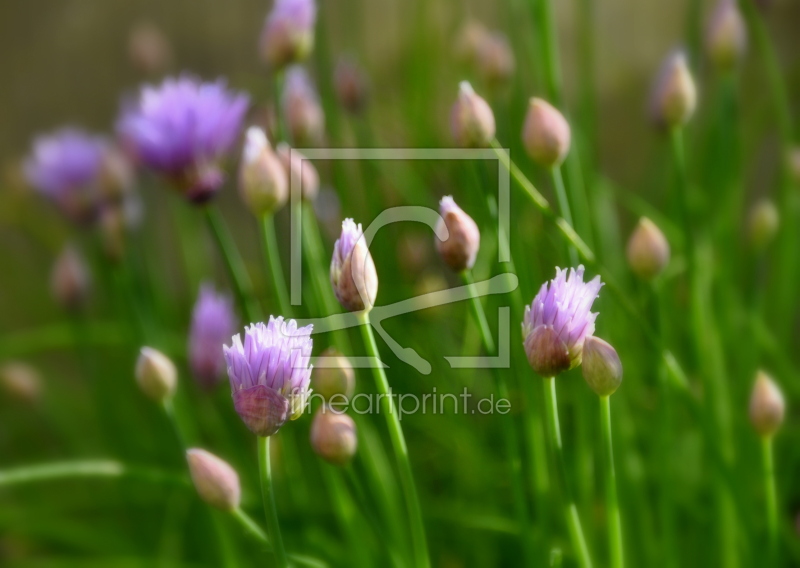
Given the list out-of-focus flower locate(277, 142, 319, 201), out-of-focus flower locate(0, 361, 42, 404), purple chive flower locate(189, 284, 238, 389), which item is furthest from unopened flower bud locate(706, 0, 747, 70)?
out-of-focus flower locate(0, 361, 42, 404)

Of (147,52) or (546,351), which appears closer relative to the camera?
(546,351)

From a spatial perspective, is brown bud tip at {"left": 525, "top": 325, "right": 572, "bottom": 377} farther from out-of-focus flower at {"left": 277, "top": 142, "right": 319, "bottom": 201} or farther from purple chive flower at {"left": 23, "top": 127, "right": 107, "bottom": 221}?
purple chive flower at {"left": 23, "top": 127, "right": 107, "bottom": 221}

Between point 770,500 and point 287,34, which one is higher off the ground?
point 287,34

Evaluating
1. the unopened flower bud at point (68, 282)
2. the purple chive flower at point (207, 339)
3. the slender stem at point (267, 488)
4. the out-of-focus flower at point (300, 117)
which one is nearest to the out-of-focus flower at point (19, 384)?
the unopened flower bud at point (68, 282)

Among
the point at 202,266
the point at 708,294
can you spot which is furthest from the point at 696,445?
the point at 202,266

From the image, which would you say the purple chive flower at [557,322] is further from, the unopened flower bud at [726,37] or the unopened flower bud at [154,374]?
the unopened flower bud at [726,37]

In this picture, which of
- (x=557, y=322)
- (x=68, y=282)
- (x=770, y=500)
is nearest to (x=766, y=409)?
(x=770, y=500)

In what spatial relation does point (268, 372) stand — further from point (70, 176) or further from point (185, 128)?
point (70, 176)
